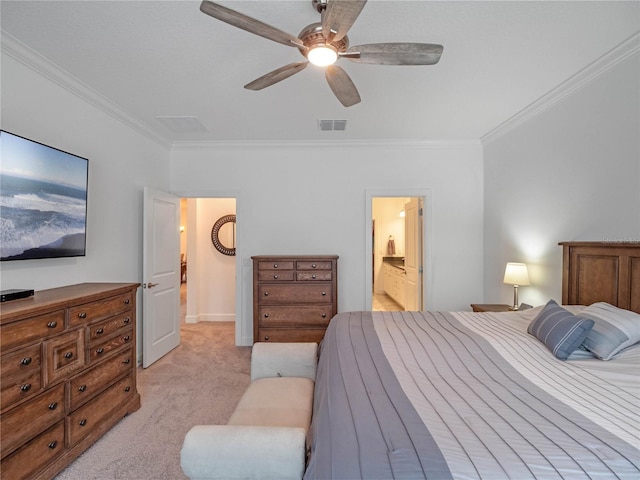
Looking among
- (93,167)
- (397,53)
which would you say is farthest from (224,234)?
(397,53)

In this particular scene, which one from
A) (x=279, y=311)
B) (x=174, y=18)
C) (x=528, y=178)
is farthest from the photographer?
(x=279, y=311)

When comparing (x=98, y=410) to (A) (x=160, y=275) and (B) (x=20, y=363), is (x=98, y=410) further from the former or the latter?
(A) (x=160, y=275)

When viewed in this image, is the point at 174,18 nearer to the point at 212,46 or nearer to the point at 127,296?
the point at 212,46

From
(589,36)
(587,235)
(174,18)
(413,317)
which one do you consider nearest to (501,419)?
(413,317)

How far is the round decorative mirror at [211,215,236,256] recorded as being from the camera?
5395 millimetres

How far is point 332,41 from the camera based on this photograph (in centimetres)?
163

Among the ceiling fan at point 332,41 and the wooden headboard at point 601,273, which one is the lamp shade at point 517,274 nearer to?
the wooden headboard at point 601,273

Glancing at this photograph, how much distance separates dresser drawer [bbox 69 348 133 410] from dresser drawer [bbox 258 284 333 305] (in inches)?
59.4

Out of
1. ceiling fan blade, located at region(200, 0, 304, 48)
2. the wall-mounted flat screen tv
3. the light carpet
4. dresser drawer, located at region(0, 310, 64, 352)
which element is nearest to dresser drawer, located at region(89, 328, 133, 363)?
dresser drawer, located at region(0, 310, 64, 352)

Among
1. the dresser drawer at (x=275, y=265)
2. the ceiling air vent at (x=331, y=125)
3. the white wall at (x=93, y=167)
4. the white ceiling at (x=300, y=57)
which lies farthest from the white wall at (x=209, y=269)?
the ceiling air vent at (x=331, y=125)

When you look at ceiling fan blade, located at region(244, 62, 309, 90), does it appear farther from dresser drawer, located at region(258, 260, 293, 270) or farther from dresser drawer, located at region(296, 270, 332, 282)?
dresser drawer, located at region(296, 270, 332, 282)

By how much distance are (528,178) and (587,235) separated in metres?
0.99

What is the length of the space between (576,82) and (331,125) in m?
2.31

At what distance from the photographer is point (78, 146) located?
2.72 metres
